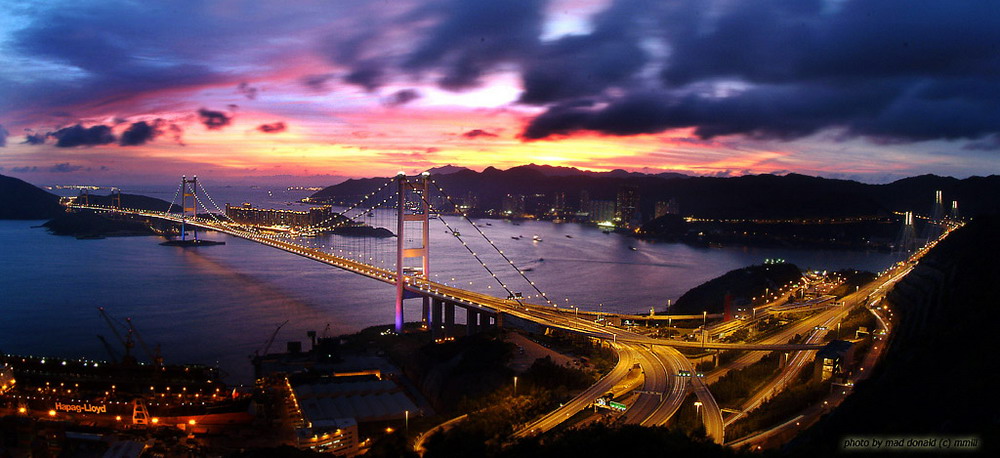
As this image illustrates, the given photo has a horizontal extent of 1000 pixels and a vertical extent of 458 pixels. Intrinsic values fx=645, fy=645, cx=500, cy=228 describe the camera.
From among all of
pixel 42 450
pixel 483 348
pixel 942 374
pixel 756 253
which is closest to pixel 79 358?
pixel 42 450

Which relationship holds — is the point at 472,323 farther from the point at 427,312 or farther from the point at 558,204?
the point at 558,204

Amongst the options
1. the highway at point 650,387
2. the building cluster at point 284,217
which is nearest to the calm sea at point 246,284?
the building cluster at point 284,217

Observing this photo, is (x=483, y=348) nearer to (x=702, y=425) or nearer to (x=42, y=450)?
(x=702, y=425)

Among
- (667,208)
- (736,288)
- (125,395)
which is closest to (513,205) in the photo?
(667,208)

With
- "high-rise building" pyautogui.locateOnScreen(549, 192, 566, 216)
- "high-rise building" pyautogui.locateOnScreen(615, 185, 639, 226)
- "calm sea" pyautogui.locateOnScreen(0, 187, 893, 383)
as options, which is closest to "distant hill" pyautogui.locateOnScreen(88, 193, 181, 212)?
"calm sea" pyautogui.locateOnScreen(0, 187, 893, 383)

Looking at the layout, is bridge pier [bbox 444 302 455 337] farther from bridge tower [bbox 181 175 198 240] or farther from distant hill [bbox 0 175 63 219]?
distant hill [bbox 0 175 63 219]

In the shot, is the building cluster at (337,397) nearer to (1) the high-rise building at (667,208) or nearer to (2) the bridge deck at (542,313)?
(2) the bridge deck at (542,313)
